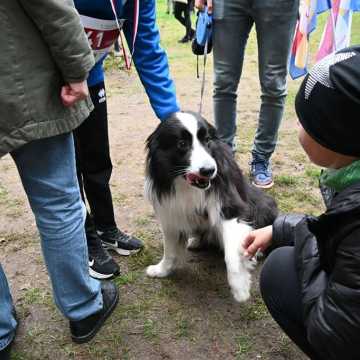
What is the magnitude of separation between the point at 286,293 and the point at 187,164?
80 cm

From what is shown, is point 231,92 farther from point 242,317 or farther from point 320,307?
point 320,307

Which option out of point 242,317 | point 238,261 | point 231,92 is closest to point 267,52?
point 231,92

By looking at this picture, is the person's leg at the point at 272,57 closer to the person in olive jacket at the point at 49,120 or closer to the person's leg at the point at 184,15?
the person in olive jacket at the point at 49,120

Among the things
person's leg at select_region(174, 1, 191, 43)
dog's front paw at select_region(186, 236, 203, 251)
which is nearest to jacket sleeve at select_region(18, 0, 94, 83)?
dog's front paw at select_region(186, 236, 203, 251)

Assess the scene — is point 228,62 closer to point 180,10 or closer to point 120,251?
point 120,251

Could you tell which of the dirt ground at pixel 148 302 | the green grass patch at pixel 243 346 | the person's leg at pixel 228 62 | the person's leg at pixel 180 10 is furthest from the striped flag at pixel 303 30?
the person's leg at pixel 180 10

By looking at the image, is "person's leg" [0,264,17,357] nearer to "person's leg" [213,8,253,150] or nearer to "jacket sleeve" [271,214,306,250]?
"jacket sleeve" [271,214,306,250]

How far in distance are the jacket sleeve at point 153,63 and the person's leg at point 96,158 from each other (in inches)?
9.0

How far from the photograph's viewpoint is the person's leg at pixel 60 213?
1.65m

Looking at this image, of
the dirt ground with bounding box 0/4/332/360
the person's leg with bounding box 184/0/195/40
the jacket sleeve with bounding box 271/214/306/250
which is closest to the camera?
the jacket sleeve with bounding box 271/214/306/250

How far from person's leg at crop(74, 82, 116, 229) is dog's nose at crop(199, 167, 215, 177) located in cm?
59

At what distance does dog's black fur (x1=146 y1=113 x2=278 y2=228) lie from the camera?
225cm

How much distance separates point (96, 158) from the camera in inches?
97.7

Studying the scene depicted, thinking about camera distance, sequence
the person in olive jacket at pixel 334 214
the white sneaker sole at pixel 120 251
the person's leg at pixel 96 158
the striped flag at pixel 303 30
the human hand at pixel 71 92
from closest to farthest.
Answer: the person in olive jacket at pixel 334 214 < the human hand at pixel 71 92 < the person's leg at pixel 96 158 < the white sneaker sole at pixel 120 251 < the striped flag at pixel 303 30
